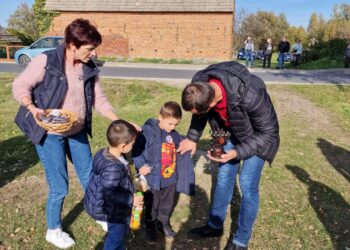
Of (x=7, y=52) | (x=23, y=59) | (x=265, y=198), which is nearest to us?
(x=265, y=198)

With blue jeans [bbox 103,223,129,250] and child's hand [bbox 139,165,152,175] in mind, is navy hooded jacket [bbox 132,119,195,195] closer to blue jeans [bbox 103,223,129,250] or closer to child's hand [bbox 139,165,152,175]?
child's hand [bbox 139,165,152,175]

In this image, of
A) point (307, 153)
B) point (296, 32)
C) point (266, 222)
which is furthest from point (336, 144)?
point (296, 32)

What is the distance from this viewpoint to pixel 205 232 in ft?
13.1

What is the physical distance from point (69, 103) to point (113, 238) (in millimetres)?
1269

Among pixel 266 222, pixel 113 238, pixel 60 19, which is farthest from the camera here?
pixel 60 19

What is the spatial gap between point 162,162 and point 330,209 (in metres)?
2.72

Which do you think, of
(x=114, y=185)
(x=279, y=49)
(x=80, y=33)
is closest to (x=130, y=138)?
(x=114, y=185)

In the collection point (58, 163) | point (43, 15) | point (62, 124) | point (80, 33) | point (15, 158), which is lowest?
point (15, 158)

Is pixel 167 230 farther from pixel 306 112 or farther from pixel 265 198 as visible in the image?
pixel 306 112

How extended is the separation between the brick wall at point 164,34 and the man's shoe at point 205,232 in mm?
23841

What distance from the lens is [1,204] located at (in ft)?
15.1

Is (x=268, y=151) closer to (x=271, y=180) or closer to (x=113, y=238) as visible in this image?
(x=113, y=238)

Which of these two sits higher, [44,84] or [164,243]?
[44,84]

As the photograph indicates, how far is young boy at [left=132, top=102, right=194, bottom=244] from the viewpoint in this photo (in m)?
3.54
